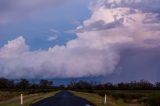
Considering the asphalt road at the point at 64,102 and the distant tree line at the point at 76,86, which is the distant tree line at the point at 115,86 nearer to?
the distant tree line at the point at 76,86

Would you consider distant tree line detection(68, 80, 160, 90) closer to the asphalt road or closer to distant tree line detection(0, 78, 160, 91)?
distant tree line detection(0, 78, 160, 91)

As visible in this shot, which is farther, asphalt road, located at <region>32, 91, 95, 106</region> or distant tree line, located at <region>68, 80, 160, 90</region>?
distant tree line, located at <region>68, 80, 160, 90</region>

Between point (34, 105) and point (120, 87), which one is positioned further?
point (120, 87)

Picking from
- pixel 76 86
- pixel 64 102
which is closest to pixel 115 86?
pixel 76 86

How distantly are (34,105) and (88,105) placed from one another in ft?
17.8

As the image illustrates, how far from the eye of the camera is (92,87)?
400 ft

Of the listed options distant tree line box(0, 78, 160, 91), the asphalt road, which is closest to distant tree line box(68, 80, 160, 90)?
distant tree line box(0, 78, 160, 91)

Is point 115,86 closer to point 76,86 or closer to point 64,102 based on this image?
point 76,86

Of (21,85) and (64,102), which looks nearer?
(64,102)

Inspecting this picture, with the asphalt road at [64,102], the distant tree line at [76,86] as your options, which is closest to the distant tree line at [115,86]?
the distant tree line at [76,86]

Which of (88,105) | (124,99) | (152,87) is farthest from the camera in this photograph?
(152,87)

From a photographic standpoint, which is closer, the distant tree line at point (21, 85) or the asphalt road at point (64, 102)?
the asphalt road at point (64, 102)

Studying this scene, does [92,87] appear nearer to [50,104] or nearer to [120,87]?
[120,87]

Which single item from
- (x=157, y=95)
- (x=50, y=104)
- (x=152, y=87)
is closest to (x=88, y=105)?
(x=50, y=104)
